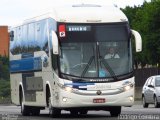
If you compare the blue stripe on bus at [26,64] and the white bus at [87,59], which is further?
the blue stripe on bus at [26,64]

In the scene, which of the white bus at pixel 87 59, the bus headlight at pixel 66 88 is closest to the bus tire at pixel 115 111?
the white bus at pixel 87 59

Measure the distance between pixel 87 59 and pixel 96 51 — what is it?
0.42 metres

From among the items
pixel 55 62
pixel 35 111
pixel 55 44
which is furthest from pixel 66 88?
pixel 35 111

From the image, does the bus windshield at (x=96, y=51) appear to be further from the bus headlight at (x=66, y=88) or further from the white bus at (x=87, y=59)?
the bus headlight at (x=66, y=88)

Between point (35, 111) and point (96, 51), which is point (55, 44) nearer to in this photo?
point (96, 51)

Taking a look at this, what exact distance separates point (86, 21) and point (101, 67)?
157 centimetres

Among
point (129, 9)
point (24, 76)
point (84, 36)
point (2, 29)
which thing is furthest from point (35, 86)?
point (2, 29)

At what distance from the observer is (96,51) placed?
24.0m

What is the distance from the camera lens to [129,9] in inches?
4183

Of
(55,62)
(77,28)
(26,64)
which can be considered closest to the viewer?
(55,62)

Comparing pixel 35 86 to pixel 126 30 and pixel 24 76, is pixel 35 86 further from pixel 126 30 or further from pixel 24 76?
pixel 126 30

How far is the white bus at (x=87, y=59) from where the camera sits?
23.6 meters

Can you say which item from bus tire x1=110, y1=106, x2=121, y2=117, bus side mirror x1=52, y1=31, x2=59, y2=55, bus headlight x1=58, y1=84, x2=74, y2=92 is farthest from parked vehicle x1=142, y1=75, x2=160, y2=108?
bus side mirror x1=52, y1=31, x2=59, y2=55

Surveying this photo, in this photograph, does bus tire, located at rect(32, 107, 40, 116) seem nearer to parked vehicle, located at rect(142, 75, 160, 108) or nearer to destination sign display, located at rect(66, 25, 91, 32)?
destination sign display, located at rect(66, 25, 91, 32)
